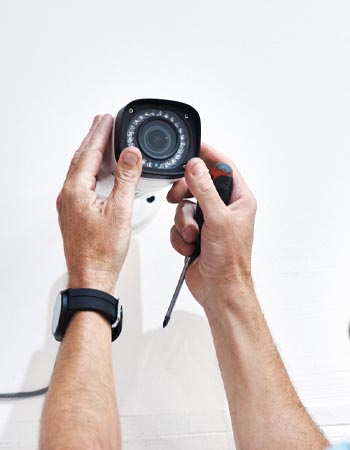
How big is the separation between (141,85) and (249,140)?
242mm

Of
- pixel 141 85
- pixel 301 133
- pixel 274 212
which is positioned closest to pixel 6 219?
pixel 141 85

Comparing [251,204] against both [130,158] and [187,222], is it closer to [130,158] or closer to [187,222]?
[187,222]

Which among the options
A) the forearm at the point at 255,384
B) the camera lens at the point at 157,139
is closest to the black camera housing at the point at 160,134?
the camera lens at the point at 157,139

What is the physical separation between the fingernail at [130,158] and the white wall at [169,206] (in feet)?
0.84

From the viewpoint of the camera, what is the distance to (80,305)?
1.88 ft

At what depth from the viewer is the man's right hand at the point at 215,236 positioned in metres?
0.66

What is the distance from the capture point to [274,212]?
90 centimetres

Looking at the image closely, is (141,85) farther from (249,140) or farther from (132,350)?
(132,350)

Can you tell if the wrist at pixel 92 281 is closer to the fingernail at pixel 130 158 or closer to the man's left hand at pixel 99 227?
the man's left hand at pixel 99 227

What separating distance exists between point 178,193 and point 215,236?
0.15 m

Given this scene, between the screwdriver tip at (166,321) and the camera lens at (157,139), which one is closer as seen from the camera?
the camera lens at (157,139)

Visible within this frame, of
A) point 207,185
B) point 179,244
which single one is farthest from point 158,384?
point 207,185

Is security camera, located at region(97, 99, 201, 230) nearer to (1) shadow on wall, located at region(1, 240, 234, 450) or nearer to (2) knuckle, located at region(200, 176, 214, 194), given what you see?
(2) knuckle, located at region(200, 176, 214, 194)

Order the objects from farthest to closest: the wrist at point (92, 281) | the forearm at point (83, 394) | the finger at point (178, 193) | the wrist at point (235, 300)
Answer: the finger at point (178, 193)
the wrist at point (235, 300)
the wrist at point (92, 281)
the forearm at point (83, 394)
